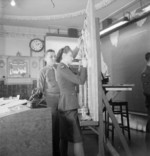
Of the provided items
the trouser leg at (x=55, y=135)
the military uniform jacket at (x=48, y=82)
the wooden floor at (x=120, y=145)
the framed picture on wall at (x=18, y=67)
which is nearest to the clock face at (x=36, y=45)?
the framed picture on wall at (x=18, y=67)

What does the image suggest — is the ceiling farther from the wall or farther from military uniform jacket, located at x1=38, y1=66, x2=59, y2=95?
military uniform jacket, located at x1=38, y1=66, x2=59, y2=95

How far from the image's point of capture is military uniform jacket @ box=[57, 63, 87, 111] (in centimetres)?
200

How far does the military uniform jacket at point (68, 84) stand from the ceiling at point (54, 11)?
9.25 feet

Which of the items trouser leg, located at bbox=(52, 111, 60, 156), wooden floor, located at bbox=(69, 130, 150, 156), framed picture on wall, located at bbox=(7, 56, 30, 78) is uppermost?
framed picture on wall, located at bbox=(7, 56, 30, 78)

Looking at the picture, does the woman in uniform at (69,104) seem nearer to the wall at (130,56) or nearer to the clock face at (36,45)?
the wall at (130,56)

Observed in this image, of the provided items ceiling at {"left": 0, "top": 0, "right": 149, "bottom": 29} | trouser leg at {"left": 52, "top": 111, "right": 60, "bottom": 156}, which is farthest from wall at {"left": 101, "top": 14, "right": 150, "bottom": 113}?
trouser leg at {"left": 52, "top": 111, "right": 60, "bottom": 156}

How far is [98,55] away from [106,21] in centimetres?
377

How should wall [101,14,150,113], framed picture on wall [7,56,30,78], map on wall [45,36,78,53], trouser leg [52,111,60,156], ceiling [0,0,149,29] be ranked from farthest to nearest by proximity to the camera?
1. map on wall [45,36,78,53]
2. framed picture on wall [7,56,30,78]
3. ceiling [0,0,149,29]
4. wall [101,14,150,113]
5. trouser leg [52,111,60,156]

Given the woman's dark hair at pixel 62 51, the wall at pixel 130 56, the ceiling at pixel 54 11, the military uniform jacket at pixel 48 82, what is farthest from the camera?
the ceiling at pixel 54 11

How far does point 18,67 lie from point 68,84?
415cm

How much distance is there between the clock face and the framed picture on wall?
0.41 meters

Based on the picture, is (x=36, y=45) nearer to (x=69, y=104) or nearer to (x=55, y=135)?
(x=55, y=135)

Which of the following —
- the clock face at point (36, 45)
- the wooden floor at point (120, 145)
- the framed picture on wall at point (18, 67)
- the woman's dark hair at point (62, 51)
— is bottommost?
the wooden floor at point (120, 145)

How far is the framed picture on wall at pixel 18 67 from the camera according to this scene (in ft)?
19.0
